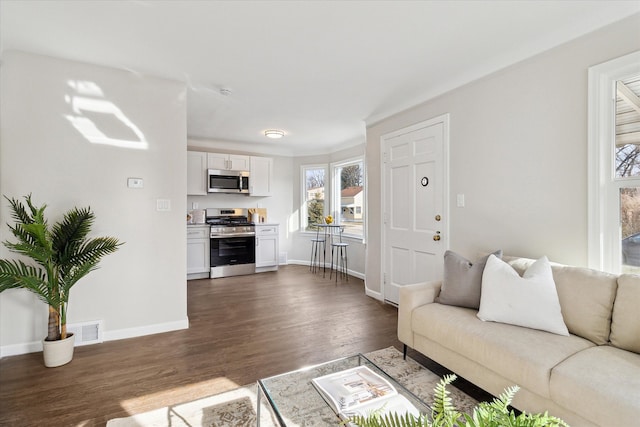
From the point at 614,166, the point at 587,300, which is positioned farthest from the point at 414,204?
the point at 587,300

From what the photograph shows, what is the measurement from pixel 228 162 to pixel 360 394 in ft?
16.8

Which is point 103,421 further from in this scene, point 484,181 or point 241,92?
point 484,181

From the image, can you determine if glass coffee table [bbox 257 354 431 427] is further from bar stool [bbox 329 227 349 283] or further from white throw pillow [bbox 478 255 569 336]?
bar stool [bbox 329 227 349 283]

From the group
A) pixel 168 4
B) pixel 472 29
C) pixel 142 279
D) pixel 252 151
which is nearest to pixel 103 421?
pixel 142 279

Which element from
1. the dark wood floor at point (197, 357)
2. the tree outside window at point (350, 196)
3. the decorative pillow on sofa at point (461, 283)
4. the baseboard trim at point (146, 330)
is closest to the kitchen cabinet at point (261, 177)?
the tree outside window at point (350, 196)

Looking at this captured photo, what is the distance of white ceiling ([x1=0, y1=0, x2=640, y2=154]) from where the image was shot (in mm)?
1979

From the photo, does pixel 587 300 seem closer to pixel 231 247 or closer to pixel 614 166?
pixel 614 166

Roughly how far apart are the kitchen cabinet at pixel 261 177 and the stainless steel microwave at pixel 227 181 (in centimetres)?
12

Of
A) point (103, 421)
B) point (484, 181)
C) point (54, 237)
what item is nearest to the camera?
point (103, 421)

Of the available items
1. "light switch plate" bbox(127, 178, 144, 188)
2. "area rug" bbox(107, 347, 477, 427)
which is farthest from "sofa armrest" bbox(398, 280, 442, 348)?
"light switch plate" bbox(127, 178, 144, 188)

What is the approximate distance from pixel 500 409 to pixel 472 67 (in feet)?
9.27

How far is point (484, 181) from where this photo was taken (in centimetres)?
276

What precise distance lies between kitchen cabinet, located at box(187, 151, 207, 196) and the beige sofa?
181 inches

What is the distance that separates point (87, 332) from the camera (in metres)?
2.73
